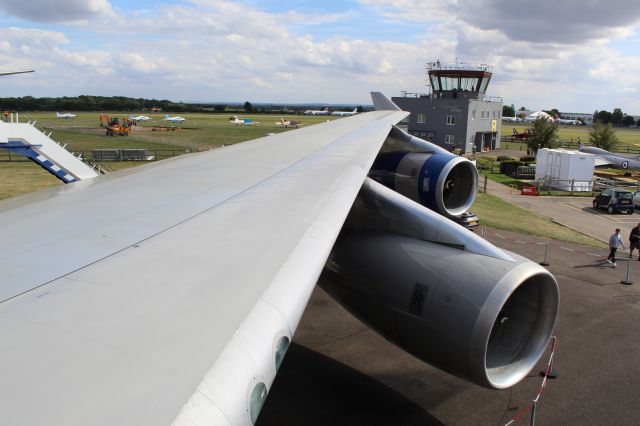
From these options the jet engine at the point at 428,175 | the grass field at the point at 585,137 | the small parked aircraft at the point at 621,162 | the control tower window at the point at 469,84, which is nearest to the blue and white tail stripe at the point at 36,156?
the jet engine at the point at 428,175

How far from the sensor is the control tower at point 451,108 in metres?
51.0

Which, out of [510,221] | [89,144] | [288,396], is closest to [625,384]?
[288,396]

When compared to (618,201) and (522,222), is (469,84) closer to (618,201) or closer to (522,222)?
(618,201)

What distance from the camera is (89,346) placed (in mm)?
1875

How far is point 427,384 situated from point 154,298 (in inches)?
259

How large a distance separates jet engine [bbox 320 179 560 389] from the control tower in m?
47.3

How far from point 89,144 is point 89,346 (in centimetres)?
5287

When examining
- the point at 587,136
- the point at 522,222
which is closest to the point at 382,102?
the point at 522,222

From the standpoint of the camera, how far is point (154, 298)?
2367 mm

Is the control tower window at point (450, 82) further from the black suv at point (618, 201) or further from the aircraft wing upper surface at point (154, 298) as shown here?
the aircraft wing upper surface at point (154, 298)

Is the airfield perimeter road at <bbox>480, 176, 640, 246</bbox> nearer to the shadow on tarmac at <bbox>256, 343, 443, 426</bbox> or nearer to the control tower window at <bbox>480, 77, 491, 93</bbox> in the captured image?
the shadow on tarmac at <bbox>256, 343, 443, 426</bbox>

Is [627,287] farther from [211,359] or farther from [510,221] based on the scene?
[211,359]

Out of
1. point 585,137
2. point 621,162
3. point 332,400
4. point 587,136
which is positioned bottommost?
point 332,400

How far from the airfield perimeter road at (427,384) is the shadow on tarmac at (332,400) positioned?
0.01 metres
